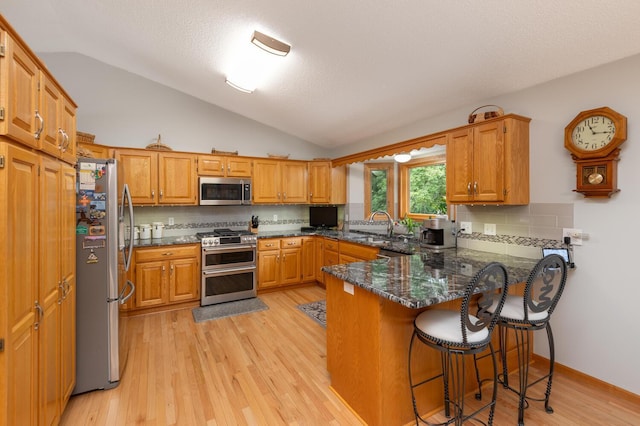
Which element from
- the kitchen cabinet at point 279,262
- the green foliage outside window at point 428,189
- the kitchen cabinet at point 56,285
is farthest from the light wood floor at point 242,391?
the green foliage outside window at point 428,189

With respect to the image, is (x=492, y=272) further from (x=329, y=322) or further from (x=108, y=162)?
(x=108, y=162)

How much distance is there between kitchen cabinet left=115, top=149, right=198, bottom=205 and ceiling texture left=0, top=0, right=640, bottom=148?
1.09 metres

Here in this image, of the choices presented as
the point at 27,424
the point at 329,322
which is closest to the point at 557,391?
the point at 329,322

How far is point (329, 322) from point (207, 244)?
239 centimetres

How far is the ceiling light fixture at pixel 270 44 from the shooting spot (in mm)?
2604

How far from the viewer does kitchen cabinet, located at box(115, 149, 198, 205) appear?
387 cm

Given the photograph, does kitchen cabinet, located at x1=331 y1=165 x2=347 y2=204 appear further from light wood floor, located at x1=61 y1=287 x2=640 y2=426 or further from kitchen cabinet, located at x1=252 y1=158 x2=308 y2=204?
light wood floor, located at x1=61 y1=287 x2=640 y2=426

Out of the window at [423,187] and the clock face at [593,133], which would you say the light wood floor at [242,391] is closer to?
the clock face at [593,133]

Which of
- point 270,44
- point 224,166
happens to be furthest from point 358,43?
point 224,166

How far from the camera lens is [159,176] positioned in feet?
13.2

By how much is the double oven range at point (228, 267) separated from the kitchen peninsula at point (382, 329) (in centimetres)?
227

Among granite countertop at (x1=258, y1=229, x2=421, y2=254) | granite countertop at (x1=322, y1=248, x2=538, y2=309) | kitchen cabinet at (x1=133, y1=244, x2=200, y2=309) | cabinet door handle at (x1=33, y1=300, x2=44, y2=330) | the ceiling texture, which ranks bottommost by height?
kitchen cabinet at (x1=133, y1=244, x2=200, y2=309)

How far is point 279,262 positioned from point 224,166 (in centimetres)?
168

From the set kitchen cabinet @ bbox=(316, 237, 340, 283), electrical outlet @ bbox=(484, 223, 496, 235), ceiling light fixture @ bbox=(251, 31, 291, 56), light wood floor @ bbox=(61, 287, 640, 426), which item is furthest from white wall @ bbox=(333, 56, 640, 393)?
kitchen cabinet @ bbox=(316, 237, 340, 283)
